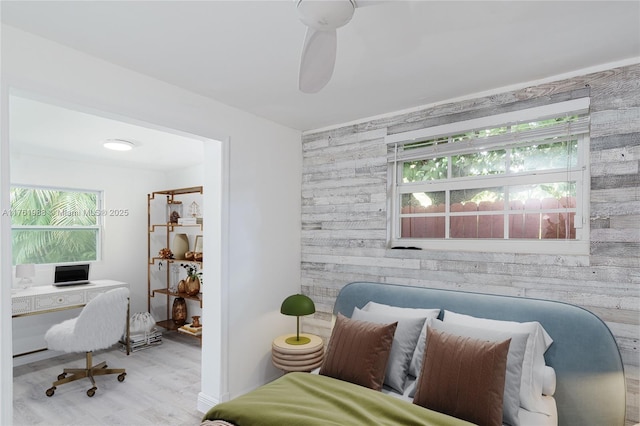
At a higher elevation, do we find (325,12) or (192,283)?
(325,12)

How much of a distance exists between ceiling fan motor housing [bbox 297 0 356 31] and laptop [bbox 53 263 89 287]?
4.37m

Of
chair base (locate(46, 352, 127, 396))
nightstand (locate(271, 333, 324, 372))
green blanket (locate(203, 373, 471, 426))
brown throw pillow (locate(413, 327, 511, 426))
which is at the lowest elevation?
chair base (locate(46, 352, 127, 396))

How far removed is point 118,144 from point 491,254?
370cm

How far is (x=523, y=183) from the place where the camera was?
2.46 m

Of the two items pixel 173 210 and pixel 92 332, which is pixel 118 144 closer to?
pixel 173 210

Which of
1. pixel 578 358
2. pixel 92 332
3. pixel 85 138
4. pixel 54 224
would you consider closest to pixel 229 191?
pixel 85 138

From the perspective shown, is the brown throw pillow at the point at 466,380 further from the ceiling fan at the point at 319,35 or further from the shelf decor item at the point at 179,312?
the shelf decor item at the point at 179,312

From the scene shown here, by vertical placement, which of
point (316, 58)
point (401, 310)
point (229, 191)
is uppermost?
point (316, 58)

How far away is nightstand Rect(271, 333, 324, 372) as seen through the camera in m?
2.81

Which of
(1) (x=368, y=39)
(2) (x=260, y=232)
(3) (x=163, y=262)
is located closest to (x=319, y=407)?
(2) (x=260, y=232)

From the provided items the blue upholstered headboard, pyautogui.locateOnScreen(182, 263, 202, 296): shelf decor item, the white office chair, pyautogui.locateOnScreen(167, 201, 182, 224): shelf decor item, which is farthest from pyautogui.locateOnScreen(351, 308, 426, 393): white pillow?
pyautogui.locateOnScreen(167, 201, 182, 224): shelf decor item

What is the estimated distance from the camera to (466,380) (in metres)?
1.75

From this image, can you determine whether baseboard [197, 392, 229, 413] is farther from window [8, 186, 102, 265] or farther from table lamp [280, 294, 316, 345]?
window [8, 186, 102, 265]

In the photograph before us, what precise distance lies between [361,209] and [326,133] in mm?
852
